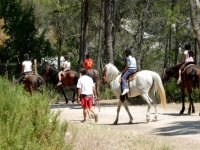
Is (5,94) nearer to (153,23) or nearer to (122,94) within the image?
(122,94)

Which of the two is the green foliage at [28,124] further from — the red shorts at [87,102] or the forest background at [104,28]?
the forest background at [104,28]

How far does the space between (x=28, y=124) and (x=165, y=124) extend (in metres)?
10.3

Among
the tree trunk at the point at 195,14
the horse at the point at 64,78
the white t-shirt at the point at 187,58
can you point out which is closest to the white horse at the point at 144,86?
the white t-shirt at the point at 187,58

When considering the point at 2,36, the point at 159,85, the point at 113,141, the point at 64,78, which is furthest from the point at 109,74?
the point at 2,36

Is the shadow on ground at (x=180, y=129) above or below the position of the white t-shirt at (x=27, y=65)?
below

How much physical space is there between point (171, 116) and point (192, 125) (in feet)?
9.89

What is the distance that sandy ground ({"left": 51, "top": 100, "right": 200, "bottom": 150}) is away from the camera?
558 inches

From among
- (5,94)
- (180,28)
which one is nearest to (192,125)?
(5,94)

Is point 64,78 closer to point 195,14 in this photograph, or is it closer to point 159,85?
point 195,14

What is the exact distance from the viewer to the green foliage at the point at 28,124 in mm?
6941

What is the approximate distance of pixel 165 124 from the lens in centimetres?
1777

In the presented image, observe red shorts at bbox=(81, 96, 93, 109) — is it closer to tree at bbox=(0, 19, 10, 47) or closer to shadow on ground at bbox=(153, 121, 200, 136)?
shadow on ground at bbox=(153, 121, 200, 136)

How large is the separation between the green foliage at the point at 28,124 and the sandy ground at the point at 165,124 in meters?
1.66

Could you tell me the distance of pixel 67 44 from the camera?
6731cm
